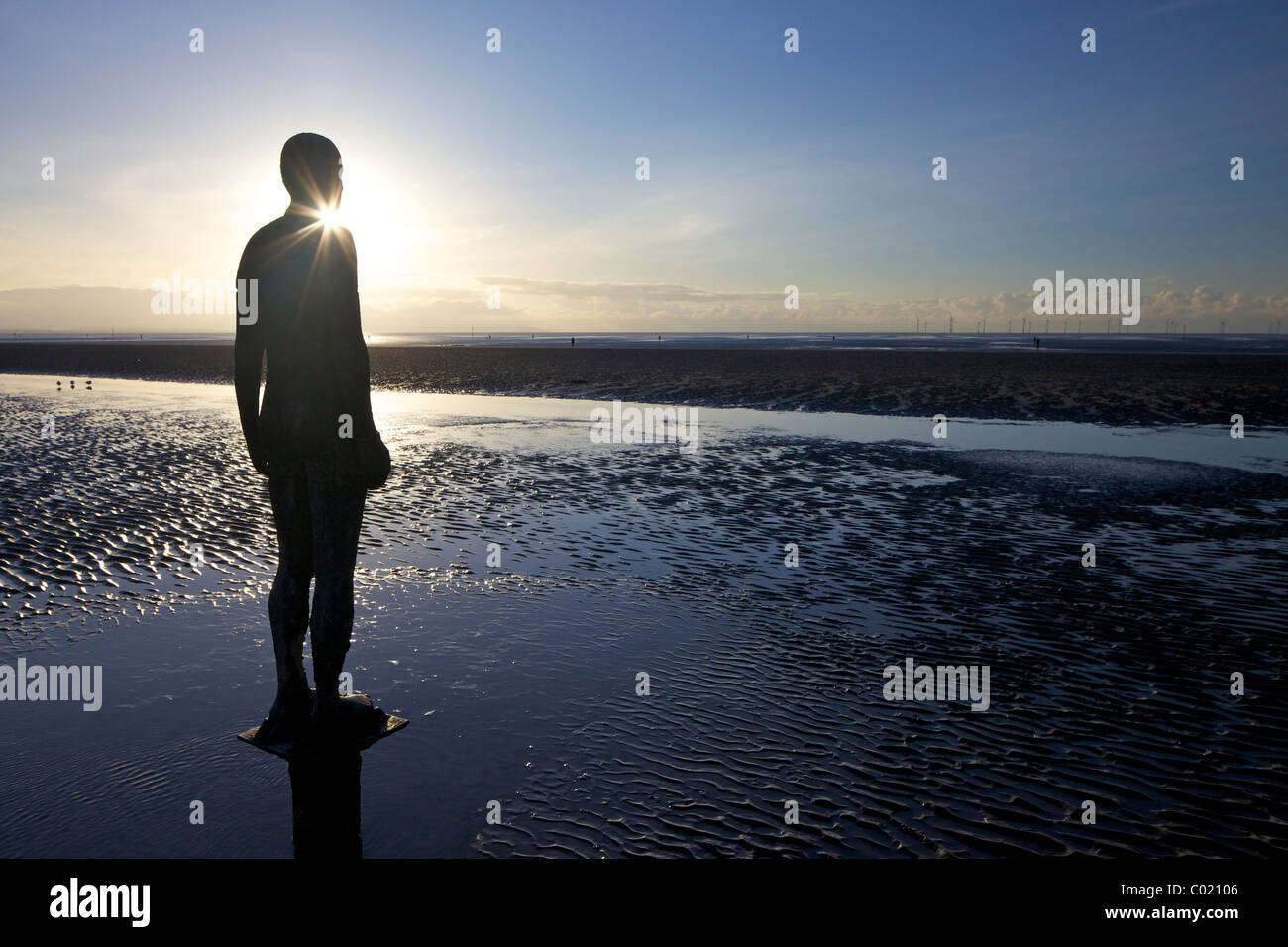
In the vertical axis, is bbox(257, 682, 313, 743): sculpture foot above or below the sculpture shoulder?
below

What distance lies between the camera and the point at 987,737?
5.74 metres

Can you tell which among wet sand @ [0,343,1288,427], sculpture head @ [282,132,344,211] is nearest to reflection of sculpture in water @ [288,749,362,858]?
sculpture head @ [282,132,344,211]

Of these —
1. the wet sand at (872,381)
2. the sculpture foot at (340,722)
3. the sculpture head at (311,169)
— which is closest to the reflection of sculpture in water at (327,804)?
the sculpture foot at (340,722)

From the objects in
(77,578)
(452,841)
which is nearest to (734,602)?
(452,841)

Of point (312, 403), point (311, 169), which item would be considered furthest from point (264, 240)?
point (312, 403)

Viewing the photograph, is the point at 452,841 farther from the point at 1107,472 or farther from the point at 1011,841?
the point at 1107,472

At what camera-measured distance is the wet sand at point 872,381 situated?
31172 millimetres

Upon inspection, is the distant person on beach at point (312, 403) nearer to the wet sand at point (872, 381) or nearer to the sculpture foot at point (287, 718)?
the sculpture foot at point (287, 718)

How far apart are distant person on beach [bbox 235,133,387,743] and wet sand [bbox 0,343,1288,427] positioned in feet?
88.1

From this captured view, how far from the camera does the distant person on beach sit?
5.14m

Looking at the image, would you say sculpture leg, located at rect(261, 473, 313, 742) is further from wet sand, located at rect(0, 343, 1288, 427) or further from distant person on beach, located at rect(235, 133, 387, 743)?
wet sand, located at rect(0, 343, 1288, 427)

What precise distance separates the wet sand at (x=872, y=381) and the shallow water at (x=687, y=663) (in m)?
16.8

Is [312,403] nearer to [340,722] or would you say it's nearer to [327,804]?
[340,722]

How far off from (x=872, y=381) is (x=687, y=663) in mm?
38645
